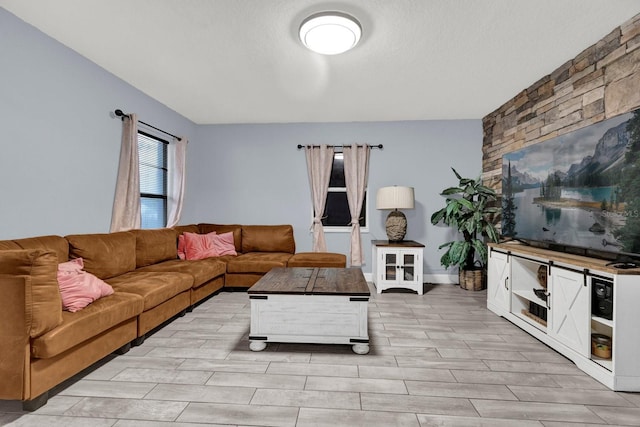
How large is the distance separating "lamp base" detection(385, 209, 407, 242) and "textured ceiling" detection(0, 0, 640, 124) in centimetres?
151

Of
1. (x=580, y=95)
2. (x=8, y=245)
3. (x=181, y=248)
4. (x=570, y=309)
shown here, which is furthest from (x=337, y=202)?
(x=8, y=245)

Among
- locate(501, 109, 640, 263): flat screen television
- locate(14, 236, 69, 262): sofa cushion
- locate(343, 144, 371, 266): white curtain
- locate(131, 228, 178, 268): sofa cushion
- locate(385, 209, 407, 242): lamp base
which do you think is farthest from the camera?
locate(343, 144, 371, 266): white curtain

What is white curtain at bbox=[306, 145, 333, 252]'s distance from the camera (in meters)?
4.81

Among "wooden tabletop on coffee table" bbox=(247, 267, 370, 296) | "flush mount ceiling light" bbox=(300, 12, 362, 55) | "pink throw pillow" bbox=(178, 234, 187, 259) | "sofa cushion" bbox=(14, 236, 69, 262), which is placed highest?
"flush mount ceiling light" bbox=(300, 12, 362, 55)

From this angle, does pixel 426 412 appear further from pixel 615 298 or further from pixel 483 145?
pixel 483 145

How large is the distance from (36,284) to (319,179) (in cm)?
365

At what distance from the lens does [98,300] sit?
215 centimetres

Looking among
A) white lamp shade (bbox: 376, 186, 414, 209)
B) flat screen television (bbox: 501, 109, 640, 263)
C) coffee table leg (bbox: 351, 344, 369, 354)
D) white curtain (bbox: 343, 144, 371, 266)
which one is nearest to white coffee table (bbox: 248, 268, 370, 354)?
coffee table leg (bbox: 351, 344, 369, 354)

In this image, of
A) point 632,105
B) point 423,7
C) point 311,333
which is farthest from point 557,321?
point 423,7

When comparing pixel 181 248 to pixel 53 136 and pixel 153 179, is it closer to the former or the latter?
pixel 153 179

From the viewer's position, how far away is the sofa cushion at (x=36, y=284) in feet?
5.18

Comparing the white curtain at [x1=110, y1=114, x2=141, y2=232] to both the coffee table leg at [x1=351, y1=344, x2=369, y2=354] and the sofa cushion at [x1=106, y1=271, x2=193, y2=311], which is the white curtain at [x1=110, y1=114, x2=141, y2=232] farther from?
the coffee table leg at [x1=351, y1=344, x2=369, y2=354]

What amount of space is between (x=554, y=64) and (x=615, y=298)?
2.29m

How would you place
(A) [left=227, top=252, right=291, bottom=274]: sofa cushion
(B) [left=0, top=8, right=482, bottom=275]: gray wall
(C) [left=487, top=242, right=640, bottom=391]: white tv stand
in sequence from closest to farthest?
1. (C) [left=487, top=242, right=640, bottom=391]: white tv stand
2. (B) [left=0, top=8, right=482, bottom=275]: gray wall
3. (A) [left=227, top=252, right=291, bottom=274]: sofa cushion
